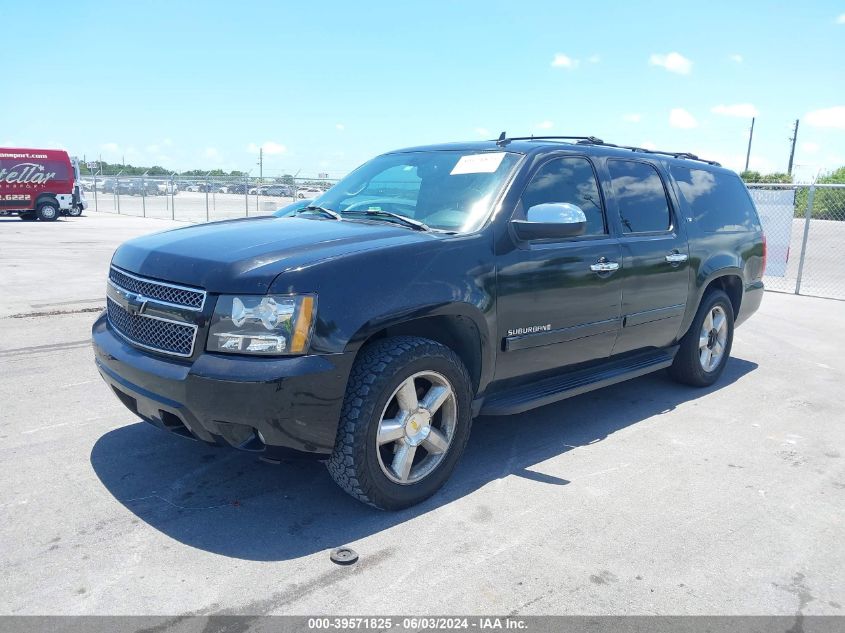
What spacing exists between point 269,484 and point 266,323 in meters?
1.19

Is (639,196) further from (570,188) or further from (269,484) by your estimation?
(269,484)

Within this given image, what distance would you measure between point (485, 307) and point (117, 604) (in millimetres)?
2254

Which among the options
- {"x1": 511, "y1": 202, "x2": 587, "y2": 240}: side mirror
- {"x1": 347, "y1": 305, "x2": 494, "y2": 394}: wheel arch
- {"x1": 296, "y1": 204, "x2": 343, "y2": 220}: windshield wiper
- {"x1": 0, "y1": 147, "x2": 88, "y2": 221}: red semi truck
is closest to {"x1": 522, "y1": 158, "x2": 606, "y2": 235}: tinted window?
{"x1": 511, "y1": 202, "x2": 587, "y2": 240}: side mirror

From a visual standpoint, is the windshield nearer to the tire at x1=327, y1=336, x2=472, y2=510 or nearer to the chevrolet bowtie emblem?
the tire at x1=327, y1=336, x2=472, y2=510

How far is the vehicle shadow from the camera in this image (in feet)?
11.0

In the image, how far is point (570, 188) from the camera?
461 centimetres

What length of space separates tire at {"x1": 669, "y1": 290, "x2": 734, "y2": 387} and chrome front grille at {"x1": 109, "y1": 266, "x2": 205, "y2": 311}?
4214 mm

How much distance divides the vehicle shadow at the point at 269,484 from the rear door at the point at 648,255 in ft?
2.45

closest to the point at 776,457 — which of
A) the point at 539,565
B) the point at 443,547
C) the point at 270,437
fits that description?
the point at 539,565

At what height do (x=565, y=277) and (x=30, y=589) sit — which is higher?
(x=565, y=277)

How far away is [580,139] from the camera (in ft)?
16.9

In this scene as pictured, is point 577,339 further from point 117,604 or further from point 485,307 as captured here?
point 117,604

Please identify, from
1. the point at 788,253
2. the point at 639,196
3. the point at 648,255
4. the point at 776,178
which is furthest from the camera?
the point at 776,178

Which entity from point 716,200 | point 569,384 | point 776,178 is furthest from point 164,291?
point 776,178
